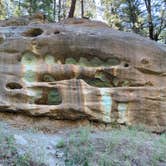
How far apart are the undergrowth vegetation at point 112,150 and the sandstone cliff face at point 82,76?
0.86 metres

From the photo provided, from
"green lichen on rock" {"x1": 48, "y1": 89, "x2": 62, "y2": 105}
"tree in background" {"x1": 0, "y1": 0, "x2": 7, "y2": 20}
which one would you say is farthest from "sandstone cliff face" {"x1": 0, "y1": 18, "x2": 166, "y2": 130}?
"tree in background" {"x1": 0, "y1": 0, "x2": 7, "y2": 20}

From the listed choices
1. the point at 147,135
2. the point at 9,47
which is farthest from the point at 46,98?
the point at 147,135

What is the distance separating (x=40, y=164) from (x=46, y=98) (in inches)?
114

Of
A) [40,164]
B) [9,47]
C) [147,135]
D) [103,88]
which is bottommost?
[147,135]

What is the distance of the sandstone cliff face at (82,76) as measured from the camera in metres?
7.61

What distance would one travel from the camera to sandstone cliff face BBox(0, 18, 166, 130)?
25.0ft

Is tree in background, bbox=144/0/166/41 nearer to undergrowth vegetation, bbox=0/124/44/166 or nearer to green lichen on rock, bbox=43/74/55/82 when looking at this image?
green lichen on rock, bbox=43/74/55/82

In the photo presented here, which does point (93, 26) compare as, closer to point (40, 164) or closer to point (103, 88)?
point (103, 88)

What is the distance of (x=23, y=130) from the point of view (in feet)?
23.6

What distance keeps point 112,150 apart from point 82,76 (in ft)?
8.27

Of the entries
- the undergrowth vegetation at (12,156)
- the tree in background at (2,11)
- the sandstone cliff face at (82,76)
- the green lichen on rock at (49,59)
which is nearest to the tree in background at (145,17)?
the tree in background at (2,11)

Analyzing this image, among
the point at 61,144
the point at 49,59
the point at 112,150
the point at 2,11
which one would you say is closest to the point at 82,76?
the point at 49,59

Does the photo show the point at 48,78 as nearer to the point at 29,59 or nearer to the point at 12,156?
the point at 29,59

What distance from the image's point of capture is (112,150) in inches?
237
